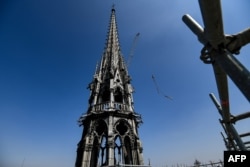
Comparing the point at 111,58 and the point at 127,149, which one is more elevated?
the point at 111,58

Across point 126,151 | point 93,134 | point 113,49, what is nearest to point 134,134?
point 126,151

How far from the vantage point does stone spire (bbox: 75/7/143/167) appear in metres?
23.1

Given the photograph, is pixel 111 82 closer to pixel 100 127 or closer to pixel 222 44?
pixel 100 127

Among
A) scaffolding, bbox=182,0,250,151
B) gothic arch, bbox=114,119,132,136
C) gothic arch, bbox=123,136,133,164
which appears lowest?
scaffolding, bbox=182,0,250,151

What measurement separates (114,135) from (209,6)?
22422 mm

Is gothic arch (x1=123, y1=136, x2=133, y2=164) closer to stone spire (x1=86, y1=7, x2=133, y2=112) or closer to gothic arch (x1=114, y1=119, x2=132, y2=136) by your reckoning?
gothic arch (x1=114, y1=119, x2=132, y2=136)

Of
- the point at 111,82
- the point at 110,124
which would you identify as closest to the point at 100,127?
the point at 110,124

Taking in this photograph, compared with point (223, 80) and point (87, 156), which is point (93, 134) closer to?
point (87, 156)

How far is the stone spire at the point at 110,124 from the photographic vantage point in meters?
23.1

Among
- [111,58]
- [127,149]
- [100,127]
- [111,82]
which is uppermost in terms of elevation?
[111,58]

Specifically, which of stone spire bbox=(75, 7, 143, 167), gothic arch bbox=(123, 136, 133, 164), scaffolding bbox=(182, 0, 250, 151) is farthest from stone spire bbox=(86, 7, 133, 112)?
scaffolding bbox=(182, 0, 250, 151)

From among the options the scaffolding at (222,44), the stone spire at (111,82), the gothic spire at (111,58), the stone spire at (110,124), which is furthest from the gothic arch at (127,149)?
the scaffolding at (222,44)

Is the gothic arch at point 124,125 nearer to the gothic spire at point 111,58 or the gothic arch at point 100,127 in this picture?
the gothic arch at point 100,127

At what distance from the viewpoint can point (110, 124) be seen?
2392 cm
